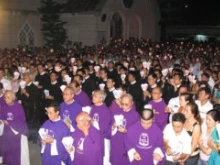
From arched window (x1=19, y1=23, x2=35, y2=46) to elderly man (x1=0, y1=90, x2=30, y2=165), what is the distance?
760 inches

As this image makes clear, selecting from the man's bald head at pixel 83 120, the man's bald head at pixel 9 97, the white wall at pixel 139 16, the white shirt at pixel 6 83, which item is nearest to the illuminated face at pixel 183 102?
the man's bald head at pixel 83 120

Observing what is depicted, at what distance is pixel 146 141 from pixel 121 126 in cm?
89

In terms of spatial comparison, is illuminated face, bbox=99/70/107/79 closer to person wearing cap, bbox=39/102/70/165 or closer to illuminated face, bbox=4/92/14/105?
illuminated face, bbox=4/92/14/105

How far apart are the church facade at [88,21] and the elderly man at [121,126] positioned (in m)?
19.3

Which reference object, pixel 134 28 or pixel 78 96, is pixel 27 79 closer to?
pixel 78 96

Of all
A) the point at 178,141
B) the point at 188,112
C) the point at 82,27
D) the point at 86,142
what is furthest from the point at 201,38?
the point at 86,142

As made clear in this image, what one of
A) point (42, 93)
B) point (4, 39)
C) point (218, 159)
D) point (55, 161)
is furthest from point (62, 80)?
point (4, 39)

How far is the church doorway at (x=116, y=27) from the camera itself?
30.8m

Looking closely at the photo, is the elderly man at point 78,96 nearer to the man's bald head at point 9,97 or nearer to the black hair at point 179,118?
the man's bald head at point 9,97

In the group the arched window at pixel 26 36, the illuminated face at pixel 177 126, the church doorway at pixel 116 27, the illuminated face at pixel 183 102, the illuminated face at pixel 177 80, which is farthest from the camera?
the church doorway at pixel 116 27

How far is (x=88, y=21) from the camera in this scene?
27938 mm

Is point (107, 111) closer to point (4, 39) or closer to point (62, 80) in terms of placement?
point (62, 80)

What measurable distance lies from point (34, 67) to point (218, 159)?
7.54m

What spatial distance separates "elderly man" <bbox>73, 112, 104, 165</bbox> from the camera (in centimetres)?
558
